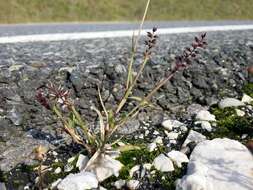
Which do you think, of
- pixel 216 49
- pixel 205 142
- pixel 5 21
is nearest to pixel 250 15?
pixel 5 21

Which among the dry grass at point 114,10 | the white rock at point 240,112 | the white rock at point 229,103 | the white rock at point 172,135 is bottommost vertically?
the dry grass at point 114,10

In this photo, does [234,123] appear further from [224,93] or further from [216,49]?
[216,49]

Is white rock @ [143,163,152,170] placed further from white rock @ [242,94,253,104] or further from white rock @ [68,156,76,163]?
white rock @ [242,94,253,104]

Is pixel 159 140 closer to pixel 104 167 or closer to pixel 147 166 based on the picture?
pixel 147 166

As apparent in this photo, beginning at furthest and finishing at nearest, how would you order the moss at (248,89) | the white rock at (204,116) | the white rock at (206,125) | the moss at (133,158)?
the moss at (248,89) < the white rock at (204,116) < the white rock at (206,125) < the moss at (133,158)

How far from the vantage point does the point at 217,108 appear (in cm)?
353

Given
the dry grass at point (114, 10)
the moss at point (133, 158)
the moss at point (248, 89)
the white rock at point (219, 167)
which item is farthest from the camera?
the dry grass at point (114, 10)

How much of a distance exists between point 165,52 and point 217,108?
3.17 feet

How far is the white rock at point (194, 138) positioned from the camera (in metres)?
2.98

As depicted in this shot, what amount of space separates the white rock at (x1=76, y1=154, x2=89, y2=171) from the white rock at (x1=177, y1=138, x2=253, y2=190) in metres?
0.61

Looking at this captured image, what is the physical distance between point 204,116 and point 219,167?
2.44 ft

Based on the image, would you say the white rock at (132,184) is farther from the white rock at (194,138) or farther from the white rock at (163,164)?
the white rock at (194,138)

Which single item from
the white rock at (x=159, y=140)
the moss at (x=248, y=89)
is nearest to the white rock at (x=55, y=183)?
the white rock at (x=159, y=140)

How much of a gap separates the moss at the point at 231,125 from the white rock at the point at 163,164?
0.47 metres
